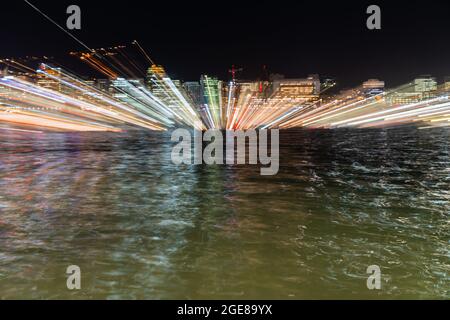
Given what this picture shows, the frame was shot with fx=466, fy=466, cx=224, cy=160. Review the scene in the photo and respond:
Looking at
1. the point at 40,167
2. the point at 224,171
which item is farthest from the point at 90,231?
the point at 40,167

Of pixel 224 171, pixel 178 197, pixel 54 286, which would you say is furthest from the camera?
pixel 224 171

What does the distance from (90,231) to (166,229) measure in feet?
4.82

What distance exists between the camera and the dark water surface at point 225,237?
20.7 feet

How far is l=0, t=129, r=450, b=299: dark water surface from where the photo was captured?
6.30 meters

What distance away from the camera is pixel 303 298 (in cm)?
591

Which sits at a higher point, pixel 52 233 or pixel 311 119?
pixel 311 119

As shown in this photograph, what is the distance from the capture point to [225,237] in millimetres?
8719

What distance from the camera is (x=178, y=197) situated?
13.2 metres

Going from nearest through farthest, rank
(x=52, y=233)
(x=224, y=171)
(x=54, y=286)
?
(x=54, y=286) → (x=52, y=233) → (x=224, y=171)

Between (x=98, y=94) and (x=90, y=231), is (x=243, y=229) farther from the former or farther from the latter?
(x=98, y=94)
